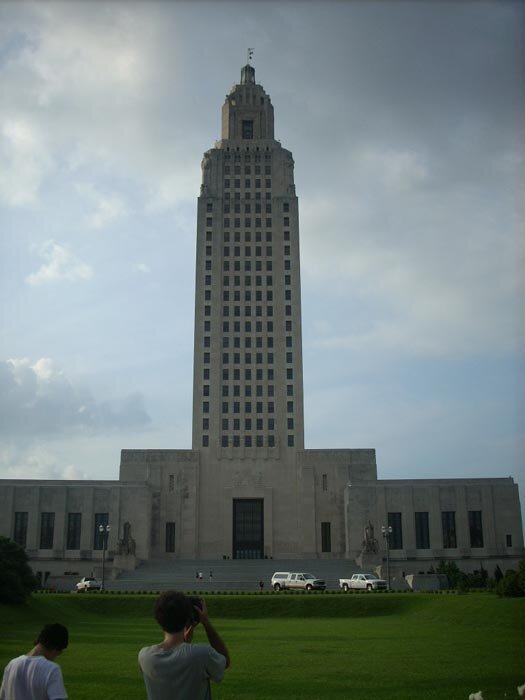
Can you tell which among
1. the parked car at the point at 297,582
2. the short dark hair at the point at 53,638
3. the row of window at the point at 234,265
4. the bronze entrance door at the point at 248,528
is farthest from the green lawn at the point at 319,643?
the row of window at the point at 234,265

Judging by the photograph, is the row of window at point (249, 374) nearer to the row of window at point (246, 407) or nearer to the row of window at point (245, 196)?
the row of window at point (246, 407)

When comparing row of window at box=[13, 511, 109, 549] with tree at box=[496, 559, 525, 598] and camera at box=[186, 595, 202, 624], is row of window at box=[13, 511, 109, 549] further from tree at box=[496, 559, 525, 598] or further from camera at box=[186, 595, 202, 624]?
camera at box=[186, 595, 202, 624]

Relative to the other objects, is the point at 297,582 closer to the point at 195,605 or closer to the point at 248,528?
the point at 248,528

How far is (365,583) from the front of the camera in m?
50.8

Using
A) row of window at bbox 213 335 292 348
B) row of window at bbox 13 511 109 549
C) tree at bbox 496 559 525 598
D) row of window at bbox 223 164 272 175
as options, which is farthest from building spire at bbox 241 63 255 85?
tree at bbox 496 559 525 598

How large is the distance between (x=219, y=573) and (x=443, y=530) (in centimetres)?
2192

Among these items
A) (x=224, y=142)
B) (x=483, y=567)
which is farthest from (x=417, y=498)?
(x=224, y=142)

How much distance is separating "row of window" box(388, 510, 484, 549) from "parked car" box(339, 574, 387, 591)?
19.5m

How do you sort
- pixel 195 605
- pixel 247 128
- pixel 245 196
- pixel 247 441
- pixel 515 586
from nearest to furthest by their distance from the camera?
pixel 195 605, pixel 515 586, pixel 247 441, pixel 245 196, pixel 247 128

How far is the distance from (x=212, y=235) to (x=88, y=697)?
240 ft

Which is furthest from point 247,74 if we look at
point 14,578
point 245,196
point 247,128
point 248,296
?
point 14,578

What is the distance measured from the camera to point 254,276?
274 ft

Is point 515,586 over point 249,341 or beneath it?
beneath

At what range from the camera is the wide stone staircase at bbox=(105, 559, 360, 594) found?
56.4 meters
